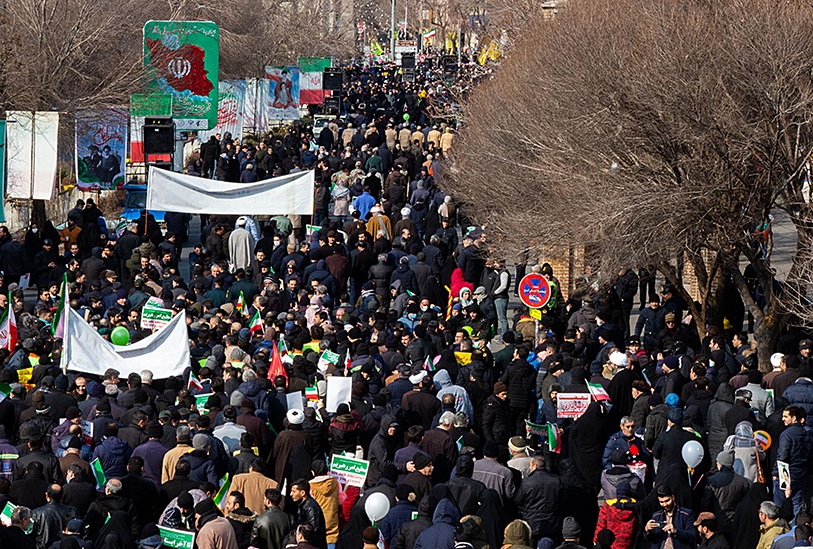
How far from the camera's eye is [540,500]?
1304 centimetres

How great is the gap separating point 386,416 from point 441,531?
9.53 feet

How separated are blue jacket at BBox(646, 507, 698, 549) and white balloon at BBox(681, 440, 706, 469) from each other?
179cm

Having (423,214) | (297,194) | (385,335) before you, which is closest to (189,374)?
(385,335)

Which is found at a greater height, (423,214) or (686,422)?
(423,214)

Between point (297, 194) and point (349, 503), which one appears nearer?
point (349, 503)

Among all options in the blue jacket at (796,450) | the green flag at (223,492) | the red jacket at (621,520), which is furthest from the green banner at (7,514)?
the blue jacket at (796,450)

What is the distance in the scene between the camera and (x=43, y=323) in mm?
19609

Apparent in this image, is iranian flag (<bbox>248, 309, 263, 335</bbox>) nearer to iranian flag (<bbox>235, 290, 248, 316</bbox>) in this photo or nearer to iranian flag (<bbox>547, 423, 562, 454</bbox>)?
iranian flag (<bbox>235, 290, 248, 316</bbox>)

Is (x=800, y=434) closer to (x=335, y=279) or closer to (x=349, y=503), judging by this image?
(x=349, y=503)

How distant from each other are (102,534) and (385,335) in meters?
7.05

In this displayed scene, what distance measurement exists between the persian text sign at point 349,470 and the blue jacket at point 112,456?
5.80 feet

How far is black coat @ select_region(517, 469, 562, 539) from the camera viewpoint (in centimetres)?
1302

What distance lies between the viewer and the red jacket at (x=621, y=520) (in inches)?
494

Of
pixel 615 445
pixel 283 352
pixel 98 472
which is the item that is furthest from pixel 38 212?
pixel 615 445
